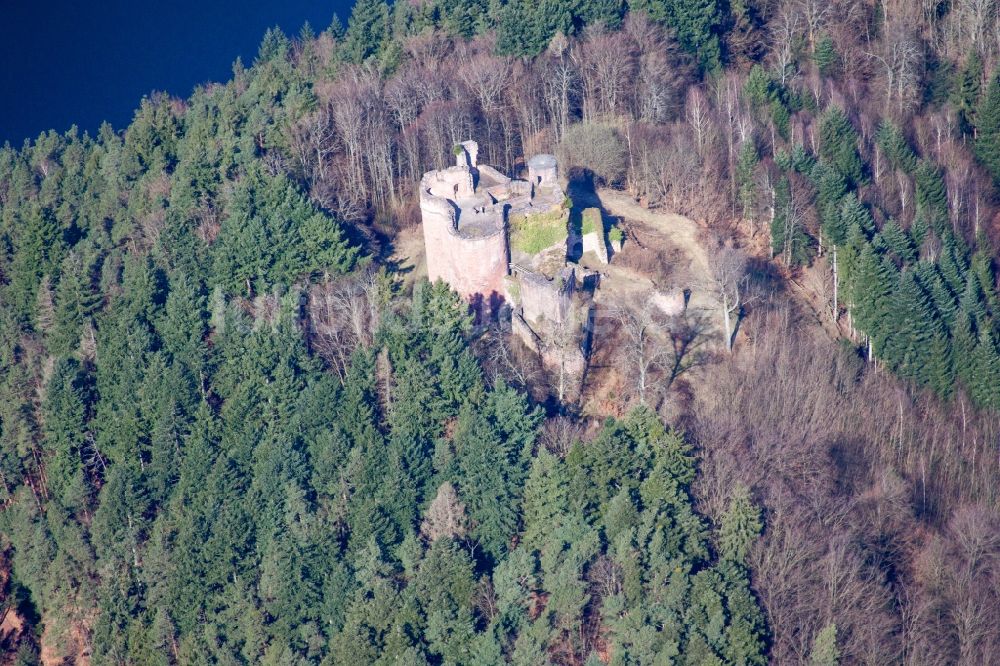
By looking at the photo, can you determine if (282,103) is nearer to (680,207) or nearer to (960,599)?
(680,207)

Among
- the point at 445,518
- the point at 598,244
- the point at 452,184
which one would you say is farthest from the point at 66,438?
the point at 598,244

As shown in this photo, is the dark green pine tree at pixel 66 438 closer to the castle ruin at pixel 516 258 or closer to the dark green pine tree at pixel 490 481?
the castle ruin at pixel 516 258

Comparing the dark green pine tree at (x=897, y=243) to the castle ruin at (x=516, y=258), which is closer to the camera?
the castle ruin at (x=516, y=258)

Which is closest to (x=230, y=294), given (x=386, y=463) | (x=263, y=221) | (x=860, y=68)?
(x=263, y=221)

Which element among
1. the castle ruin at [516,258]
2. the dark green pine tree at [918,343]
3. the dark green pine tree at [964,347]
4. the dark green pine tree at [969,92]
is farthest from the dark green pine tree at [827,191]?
the dark green pine tree at [969,92]

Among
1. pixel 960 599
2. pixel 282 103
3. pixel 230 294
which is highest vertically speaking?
pixel 282 103
